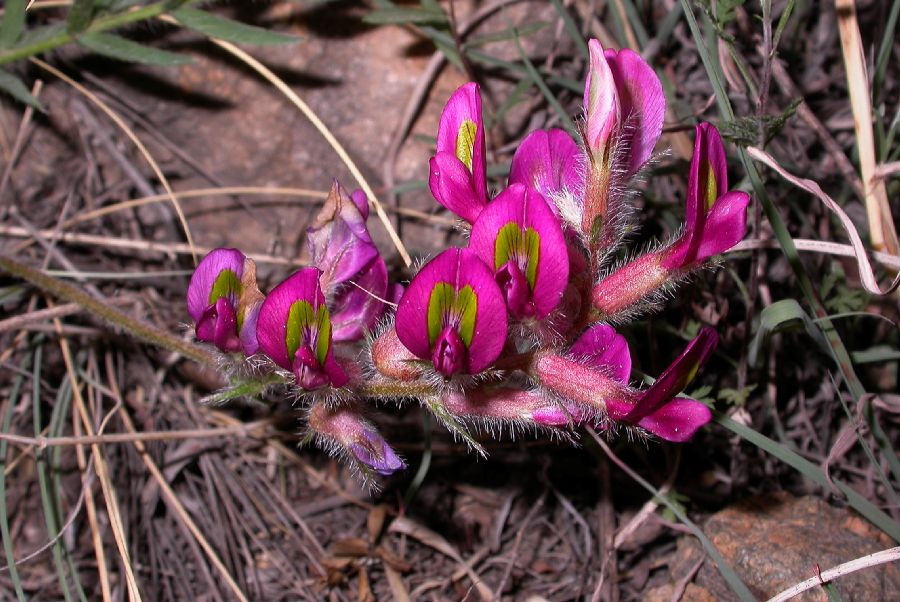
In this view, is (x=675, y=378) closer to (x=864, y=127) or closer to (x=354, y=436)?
(x=354, y=436)

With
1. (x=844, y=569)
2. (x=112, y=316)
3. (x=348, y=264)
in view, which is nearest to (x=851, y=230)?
(x=844, y=569)

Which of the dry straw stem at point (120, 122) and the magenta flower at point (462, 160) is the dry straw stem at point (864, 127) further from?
the dry straw stem at point (120, 122)

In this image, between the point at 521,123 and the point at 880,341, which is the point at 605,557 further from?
the point at 521,123

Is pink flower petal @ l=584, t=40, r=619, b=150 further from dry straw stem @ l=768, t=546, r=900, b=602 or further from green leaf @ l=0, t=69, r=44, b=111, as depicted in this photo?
green leaf @ l=0, t=69, r=44, b=111

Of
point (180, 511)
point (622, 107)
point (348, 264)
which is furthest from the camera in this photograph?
point (180, 511)

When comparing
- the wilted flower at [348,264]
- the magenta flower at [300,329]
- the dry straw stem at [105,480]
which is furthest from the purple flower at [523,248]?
the dry straw stem at [105,480]

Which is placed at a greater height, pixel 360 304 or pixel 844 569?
pixel 360 304
